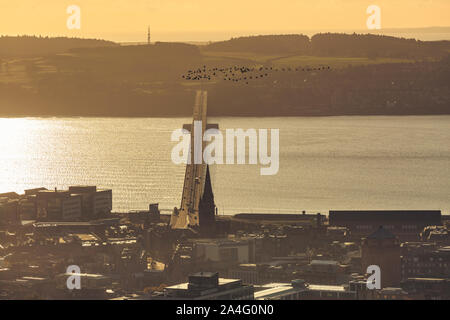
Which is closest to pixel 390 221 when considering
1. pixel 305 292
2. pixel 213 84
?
pixel 305 292

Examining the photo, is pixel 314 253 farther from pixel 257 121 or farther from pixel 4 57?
pixel 4 57

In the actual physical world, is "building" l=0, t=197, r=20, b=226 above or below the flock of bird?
below

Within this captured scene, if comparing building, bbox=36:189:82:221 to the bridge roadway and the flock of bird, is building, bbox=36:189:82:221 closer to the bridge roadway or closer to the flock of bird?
the bridge roadway

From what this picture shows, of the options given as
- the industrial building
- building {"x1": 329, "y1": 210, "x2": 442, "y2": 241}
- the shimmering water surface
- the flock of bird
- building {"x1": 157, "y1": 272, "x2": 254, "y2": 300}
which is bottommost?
building {"x1": 157, "y1": 272, "x2": 254, "y2": 300}

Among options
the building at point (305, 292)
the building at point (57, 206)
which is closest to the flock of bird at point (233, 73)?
the building at point (57, 206)

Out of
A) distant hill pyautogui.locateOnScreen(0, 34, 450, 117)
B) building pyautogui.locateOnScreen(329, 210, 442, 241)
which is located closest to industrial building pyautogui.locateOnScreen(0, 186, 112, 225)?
building pyautogui.locateOnScreen(329, 210, 442, 241)

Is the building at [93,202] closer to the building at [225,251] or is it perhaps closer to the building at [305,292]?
the building at [225,251]
